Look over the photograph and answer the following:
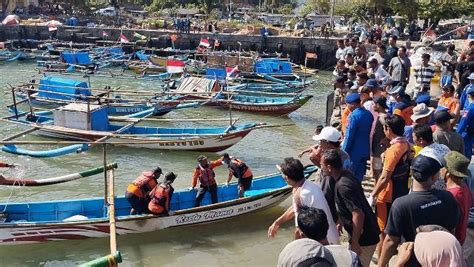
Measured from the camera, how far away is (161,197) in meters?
9.77

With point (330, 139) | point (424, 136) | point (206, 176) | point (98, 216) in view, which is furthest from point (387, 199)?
point (98, 216)

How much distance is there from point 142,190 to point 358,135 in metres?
4.66

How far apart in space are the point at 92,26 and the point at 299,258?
160 feet

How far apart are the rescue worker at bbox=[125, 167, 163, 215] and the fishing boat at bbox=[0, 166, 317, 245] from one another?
0.27 metres

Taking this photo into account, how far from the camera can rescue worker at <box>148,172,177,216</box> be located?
962 centimetres

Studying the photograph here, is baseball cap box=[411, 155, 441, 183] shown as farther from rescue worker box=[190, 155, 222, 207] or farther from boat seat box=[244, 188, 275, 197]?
boat seat box=[244, 188, 275, 197]

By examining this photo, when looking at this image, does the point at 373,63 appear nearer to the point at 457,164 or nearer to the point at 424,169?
the point at 457,164

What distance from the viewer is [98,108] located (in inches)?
672

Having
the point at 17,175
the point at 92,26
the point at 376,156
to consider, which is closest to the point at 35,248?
the point at 17,175

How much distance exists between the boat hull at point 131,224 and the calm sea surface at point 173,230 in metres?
0.38

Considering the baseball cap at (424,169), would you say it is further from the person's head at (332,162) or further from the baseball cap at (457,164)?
the person's head at (332,162)

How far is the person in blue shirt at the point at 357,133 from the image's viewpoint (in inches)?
269

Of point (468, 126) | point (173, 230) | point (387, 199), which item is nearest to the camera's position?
point (387, 199)

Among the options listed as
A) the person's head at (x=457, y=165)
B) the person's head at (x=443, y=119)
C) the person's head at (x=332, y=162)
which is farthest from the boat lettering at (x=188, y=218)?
the person's head at (x=457, y=165)
